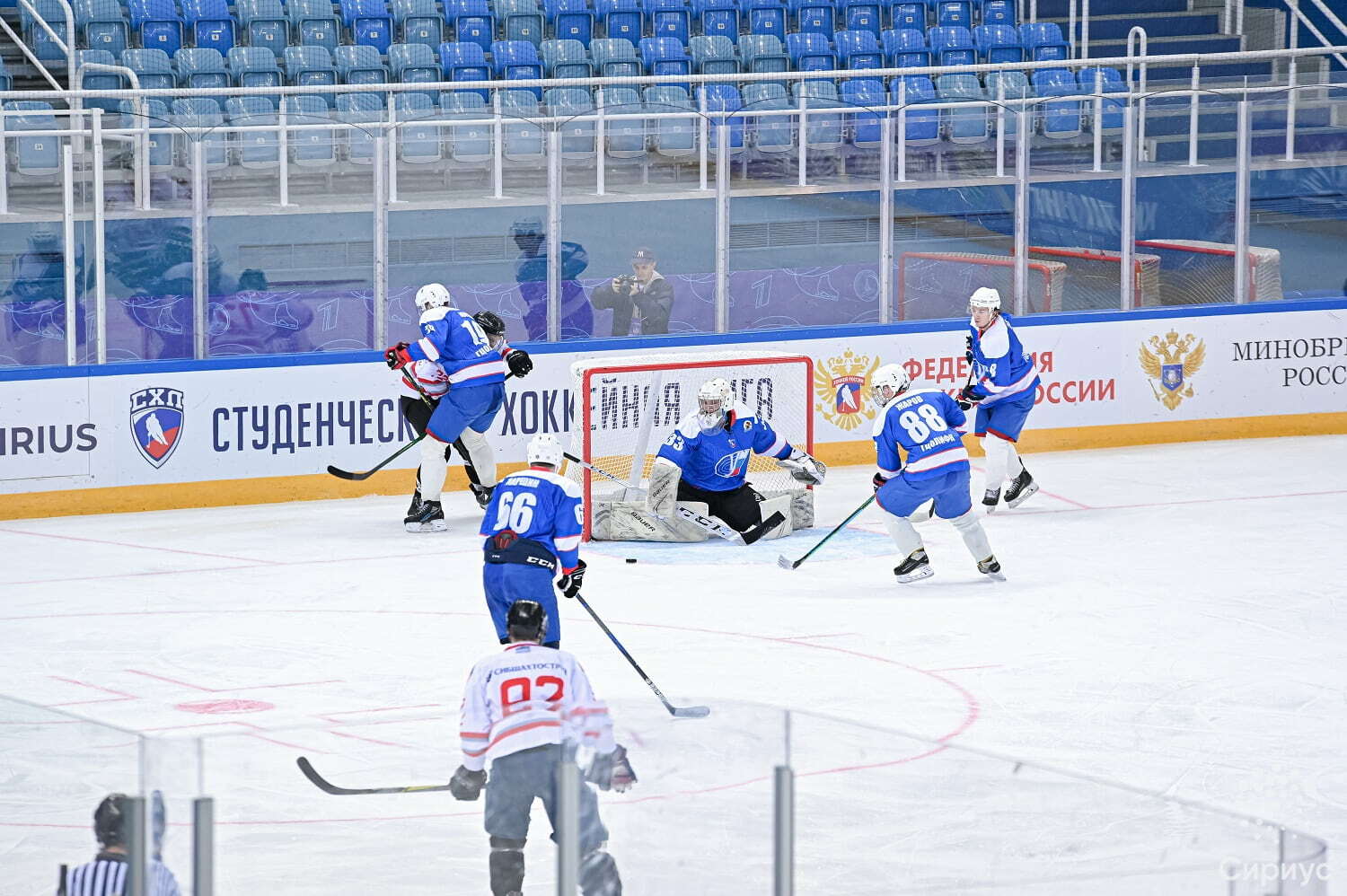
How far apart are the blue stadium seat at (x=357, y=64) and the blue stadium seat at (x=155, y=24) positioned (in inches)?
44.5

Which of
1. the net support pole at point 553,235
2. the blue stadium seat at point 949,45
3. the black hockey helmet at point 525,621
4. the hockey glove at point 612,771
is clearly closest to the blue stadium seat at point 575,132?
the net support pole at point 553,235

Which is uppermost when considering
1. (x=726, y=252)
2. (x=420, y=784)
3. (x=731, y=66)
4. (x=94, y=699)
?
(x=731, y=66)

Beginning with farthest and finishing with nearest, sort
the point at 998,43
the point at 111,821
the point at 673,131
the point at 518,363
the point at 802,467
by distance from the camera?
the point at 998,43 → the point at 673,131 → the point at 518,363 → the point at 802,467 → the point at 111,821

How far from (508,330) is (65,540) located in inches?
114

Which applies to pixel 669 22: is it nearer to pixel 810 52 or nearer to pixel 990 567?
pixel 810 52

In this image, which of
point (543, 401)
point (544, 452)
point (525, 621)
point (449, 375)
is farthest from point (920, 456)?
point (525, 621)

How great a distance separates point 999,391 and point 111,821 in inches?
309

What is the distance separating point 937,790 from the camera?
4.16 meters

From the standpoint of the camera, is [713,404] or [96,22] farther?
[96,22]

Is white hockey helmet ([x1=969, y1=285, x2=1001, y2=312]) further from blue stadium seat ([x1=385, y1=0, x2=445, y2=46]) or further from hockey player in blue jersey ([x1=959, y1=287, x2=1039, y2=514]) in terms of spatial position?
blue stadium seat ([x1=385, y1=0, x2=445, y2=46])

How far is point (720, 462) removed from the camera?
1038 cm

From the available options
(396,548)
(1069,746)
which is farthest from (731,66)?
(1069,746)

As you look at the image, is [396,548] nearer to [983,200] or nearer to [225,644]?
[225,644]

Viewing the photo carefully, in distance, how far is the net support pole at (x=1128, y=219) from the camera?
519 inches
